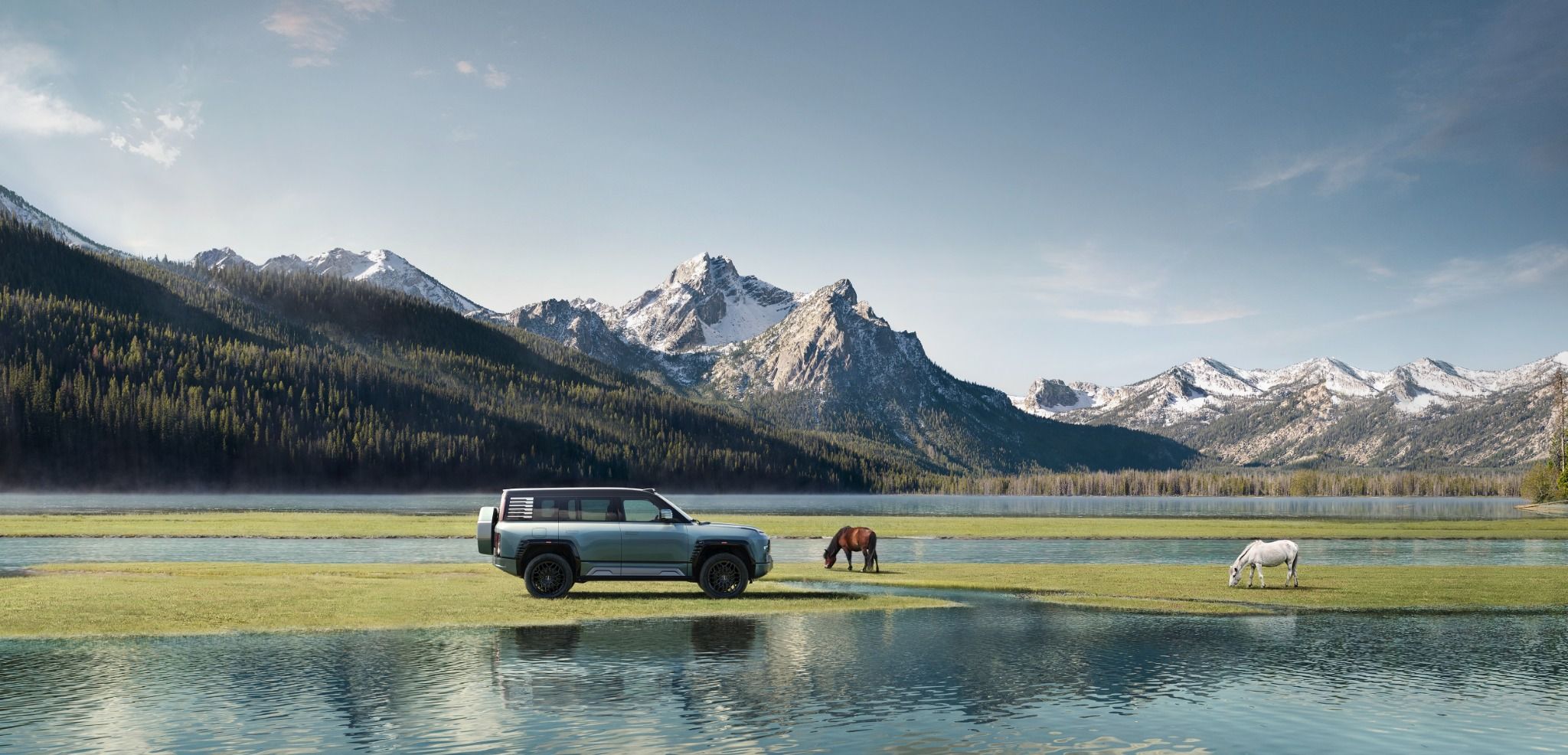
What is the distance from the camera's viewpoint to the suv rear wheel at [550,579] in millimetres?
36250

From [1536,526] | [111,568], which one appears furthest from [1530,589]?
[1536,526]

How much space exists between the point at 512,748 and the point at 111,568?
39301 millimetres

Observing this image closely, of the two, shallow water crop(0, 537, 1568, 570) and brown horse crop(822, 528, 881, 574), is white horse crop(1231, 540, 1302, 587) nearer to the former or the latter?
brown horse crop(822, 528, 881, 574)

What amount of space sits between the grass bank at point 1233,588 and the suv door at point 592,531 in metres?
12.1

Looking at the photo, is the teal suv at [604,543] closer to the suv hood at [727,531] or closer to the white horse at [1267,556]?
the suv hood at [727,531]

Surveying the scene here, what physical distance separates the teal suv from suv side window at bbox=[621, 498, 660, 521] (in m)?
0.07

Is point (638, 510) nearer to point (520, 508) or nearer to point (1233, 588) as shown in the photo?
point (520, 508)

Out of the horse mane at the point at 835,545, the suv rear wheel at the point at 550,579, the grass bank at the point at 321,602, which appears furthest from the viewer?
the horse mane at the point at 835,545

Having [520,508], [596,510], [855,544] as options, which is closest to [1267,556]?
[855,544]

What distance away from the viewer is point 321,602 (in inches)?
1357

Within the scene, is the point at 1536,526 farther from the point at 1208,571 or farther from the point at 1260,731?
the point at 1260,731

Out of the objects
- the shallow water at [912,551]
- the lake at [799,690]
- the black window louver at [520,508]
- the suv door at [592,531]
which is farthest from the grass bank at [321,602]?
the shallow water at [912,551]

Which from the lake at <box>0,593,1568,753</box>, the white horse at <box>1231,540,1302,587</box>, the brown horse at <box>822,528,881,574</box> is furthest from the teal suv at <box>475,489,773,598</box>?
the white horse at <box>1231,540,1302,587</box>

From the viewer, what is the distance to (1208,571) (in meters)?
50.6
